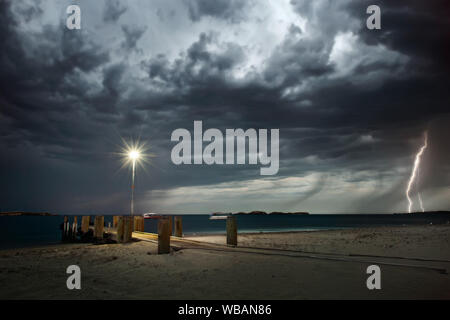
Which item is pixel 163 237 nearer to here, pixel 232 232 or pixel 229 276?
pixel 232 232

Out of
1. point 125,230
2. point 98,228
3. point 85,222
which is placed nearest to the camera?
point 125,230

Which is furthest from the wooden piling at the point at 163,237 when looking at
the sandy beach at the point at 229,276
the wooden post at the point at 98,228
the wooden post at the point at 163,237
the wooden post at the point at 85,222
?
the wooden post at the point at 85,222

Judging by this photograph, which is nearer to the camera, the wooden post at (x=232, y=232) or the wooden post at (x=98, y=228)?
the wooden post at (x=232, y=232)

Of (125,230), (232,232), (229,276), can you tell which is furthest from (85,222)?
(229,276)

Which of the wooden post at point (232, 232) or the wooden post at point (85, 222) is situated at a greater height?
the wooden post at point (232, 232)

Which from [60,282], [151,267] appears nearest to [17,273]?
[60,282]

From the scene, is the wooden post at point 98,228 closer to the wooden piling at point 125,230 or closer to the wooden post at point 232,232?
the wooden piling at point 125,230

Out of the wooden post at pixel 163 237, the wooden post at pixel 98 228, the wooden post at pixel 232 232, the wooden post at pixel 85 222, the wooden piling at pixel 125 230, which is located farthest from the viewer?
the wooden post at pixel 85 222
